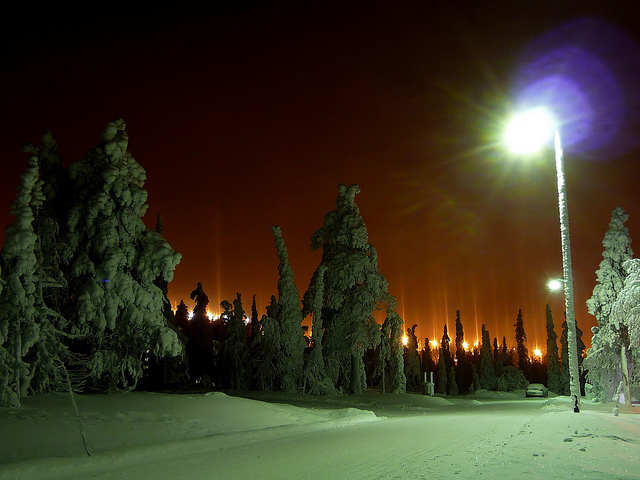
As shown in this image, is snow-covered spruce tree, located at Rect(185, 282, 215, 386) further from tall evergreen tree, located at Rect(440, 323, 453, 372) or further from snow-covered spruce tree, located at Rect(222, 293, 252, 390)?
tall evergreen tree, located at Rect(440, 323, 453, 372)

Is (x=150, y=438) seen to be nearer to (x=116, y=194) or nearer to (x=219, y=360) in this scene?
(x=116, y=194)

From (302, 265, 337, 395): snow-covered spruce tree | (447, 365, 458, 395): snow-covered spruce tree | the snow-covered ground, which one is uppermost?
(302, 265, 337, 395): snow-covered spruce tree

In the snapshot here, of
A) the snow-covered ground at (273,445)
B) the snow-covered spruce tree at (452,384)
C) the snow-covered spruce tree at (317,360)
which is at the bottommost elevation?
the snow-covered spruce tree at (452,384)

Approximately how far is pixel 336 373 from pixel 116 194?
2204 centimetres

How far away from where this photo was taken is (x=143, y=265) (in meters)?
20.5

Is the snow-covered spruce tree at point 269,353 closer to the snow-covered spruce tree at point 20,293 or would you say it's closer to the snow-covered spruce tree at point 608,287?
the snow-covered spruce tree at point 608,287

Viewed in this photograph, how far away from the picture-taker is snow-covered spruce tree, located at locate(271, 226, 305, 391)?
1436 inches

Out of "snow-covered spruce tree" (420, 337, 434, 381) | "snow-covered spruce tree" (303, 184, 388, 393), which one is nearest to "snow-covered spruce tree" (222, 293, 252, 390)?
"snow-covered spruce tree" (303, 184, 388, 393)

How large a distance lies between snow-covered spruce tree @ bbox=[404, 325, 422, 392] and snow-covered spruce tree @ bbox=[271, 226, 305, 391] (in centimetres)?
4664

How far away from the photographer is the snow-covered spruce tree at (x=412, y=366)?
80969mm

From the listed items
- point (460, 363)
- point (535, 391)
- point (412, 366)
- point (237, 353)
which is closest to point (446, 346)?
point (460, 363)

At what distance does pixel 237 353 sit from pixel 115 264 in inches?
917

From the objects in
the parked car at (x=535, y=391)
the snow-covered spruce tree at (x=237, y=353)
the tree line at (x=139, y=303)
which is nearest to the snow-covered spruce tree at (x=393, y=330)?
the tree line at (x=139, y=303)

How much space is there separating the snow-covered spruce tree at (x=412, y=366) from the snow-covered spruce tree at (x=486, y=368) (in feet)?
34.3
